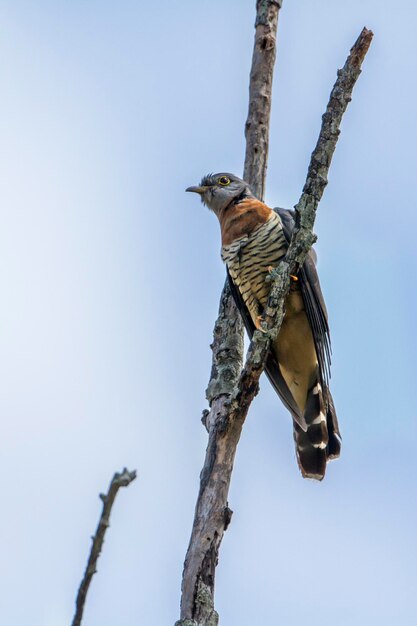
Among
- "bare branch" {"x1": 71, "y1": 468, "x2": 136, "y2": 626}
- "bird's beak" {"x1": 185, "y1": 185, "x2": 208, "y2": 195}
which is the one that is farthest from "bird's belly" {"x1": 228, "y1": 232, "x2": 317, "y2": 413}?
"bare branch" {"x1": 71, "y1": 468, "x2": 136, "y2": 626}

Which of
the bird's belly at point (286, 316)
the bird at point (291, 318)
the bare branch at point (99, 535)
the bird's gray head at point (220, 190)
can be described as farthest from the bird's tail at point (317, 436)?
the bare branch at point (99, 535)

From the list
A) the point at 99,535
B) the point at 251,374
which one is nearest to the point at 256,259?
the point at 251,374

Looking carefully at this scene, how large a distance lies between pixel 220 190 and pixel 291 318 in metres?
1.36

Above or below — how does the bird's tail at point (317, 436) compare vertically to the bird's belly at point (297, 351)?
below

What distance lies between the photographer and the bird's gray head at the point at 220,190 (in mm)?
6488

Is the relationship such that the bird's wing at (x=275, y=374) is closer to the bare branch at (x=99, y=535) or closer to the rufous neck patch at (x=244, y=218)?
the rufous neck patch at (x=244, y=218)

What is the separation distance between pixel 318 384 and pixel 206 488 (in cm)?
224

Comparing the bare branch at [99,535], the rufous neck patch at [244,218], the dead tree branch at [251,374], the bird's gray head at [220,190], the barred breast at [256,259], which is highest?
the bird's gray head at [220,190]

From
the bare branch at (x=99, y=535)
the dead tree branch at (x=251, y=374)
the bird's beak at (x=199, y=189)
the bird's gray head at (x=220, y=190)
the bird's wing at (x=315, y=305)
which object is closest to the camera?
the bare branch at (x=99, y=535)

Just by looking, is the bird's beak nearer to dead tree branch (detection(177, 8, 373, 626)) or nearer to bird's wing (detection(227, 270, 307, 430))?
bird's wing (detection(227, 270, 307, 430))

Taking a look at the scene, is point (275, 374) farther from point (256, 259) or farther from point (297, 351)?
point (256, 259)

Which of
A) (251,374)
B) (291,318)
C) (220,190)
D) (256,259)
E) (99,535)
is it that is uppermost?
(220,190)

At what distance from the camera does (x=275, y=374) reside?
246 inches

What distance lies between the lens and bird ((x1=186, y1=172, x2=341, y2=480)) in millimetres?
5832
